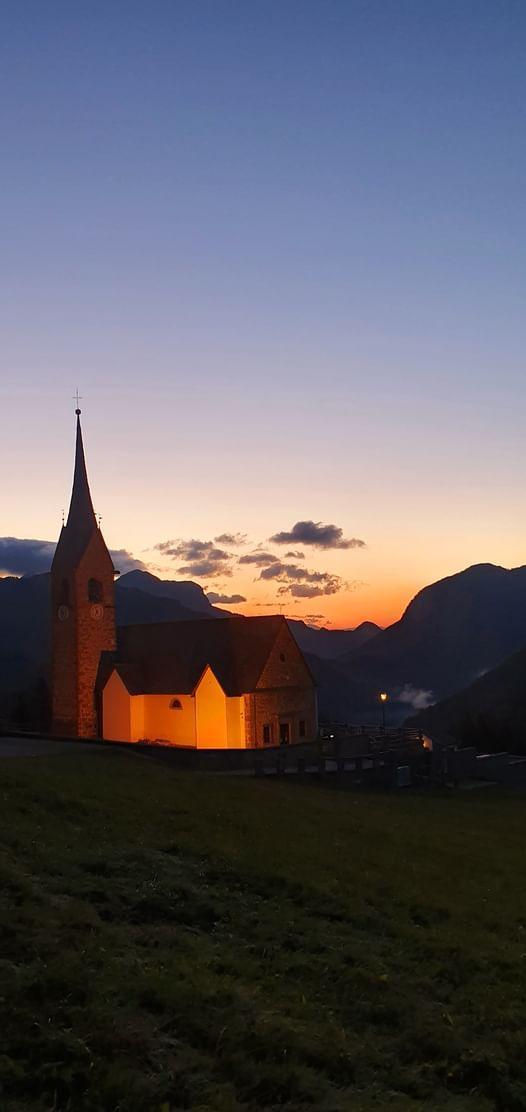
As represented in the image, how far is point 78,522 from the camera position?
196 feet

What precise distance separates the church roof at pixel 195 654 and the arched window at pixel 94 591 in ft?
9.20

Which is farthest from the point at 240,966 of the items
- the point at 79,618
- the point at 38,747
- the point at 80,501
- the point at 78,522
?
the point at 80,501

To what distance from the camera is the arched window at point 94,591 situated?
5869 cm

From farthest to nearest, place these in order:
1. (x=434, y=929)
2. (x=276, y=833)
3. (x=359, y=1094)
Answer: (x=276, y=833) → (x=434, y=929) → (x=359, y=1094)

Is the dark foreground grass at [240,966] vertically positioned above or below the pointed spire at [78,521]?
below

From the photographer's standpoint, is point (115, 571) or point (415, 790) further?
point (115, 571)

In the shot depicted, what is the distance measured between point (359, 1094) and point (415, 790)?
3506 cm

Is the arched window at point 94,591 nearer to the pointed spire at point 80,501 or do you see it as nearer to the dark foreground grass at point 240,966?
the pointed spire at point 80,501

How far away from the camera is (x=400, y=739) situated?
51656mm

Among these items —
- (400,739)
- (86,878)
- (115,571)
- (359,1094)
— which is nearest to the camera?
(359,1094)

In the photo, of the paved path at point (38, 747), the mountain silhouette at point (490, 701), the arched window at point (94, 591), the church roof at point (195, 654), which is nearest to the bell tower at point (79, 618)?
the arched window at point (94, 591)

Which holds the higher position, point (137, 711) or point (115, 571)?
point (115, 571)

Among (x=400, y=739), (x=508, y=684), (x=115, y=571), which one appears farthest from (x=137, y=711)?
(x=508, y=684)

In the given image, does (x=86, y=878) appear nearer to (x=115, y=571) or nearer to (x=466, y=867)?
(x=466, y=867)
